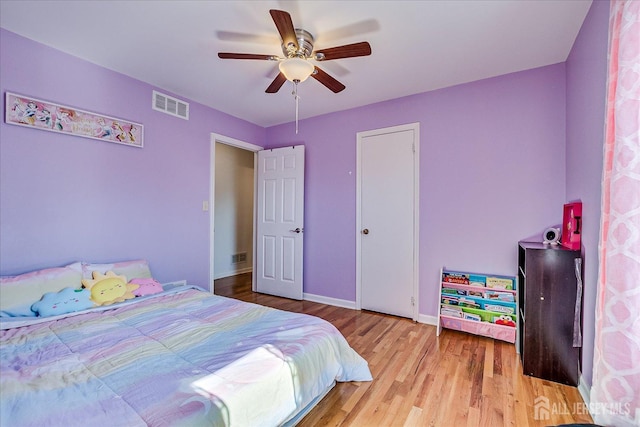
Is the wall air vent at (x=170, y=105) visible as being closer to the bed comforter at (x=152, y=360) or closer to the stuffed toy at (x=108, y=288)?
the stuffed toy at (x=108, y=288)

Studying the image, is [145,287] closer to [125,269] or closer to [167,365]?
[125,269]

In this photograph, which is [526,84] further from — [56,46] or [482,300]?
[56,46]

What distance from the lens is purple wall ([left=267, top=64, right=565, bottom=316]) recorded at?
2.41m

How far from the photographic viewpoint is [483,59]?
2.32 meters

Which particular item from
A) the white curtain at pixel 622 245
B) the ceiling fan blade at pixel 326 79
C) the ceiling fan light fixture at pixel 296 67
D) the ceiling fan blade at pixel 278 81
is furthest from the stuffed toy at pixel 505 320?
the ceiling fan blade at pixel 278 81

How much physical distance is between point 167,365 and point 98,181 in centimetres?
200

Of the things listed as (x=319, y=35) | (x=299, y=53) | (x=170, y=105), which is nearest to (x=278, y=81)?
(x=299, y=53)

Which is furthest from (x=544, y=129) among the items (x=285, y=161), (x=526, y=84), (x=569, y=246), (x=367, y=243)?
(x=285, y=161)

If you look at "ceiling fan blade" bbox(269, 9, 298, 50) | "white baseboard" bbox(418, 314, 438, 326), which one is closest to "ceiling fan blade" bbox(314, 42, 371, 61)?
"ceiling fan blade" bbox(269, 9, 298, 50)

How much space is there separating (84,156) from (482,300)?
3.83m

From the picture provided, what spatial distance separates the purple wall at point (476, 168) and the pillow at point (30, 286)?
2611 millimetres

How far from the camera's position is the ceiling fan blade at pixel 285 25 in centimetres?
142

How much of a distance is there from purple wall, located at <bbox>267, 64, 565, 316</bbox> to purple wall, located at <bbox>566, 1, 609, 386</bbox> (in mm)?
346

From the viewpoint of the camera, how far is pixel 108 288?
212cm
